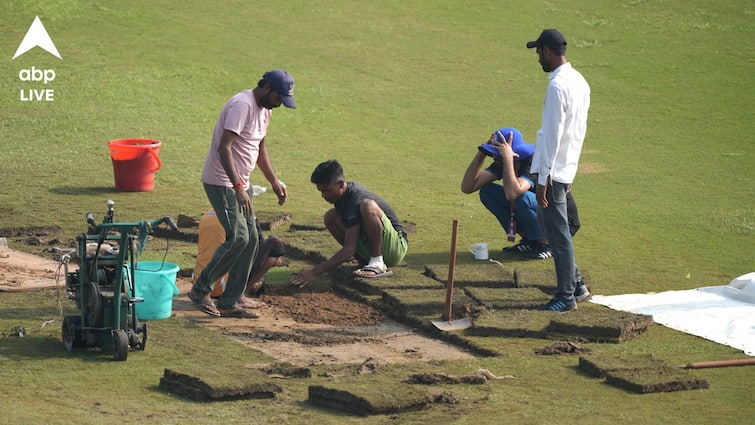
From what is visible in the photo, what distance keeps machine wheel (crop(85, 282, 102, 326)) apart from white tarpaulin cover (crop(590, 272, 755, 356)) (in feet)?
14.3

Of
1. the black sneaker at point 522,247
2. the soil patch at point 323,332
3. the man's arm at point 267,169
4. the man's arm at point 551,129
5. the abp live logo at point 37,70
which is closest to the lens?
the soil patch at point 323,332

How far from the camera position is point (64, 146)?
1727 centimetres

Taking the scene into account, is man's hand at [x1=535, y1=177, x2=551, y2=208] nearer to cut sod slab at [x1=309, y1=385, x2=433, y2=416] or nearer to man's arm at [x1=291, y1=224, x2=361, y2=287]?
man's arm at [x1=291, y1=224, x2=361, y2=287]

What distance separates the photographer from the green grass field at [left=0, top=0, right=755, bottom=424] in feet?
25.5

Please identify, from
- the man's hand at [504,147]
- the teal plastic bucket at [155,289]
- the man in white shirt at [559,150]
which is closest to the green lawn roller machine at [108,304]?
the teal plastic bucket at [155,289]

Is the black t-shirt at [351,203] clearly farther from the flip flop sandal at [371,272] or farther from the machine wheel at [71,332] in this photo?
the machine wheel at [71,332]

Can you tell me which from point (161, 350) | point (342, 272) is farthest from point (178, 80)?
point (161, 350)

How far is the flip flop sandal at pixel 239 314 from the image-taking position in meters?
9.84

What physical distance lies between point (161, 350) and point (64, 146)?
935 centimetres

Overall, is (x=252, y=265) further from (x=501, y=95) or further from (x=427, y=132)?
(x=501, y=95)

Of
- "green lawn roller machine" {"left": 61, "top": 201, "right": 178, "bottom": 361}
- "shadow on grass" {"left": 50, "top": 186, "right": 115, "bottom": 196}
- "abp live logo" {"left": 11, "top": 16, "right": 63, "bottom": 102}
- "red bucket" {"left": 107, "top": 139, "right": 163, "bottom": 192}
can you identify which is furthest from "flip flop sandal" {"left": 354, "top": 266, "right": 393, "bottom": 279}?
"abp live logo" {"left": 11, "top": 16, "right": 63, "bottom": 102}

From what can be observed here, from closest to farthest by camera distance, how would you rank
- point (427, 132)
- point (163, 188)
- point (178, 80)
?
point (163, 188) < point (427, 132) < point (178, 80)

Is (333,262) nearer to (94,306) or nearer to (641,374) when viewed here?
(94,306)

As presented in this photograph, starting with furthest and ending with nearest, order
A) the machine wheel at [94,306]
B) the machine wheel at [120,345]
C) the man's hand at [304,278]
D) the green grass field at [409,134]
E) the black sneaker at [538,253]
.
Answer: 1. the black sneaker at [538,253]
2. the man's hand at [304,278]
3. the machine wheel at [94,306]
4. the machine wheel at [120,345]
5. the green grass field at [409,134]
